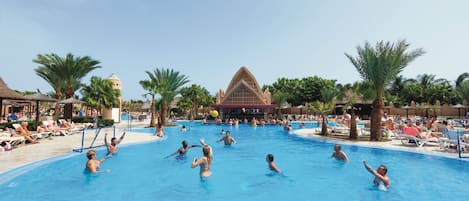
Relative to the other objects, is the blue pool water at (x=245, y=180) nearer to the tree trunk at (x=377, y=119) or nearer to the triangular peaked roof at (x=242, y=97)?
the tree trunk at (x=377, y=119)

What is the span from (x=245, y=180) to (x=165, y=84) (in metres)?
18.9

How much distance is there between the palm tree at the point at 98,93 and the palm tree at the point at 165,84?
461cm

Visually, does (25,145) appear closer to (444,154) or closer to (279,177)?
(279,177)

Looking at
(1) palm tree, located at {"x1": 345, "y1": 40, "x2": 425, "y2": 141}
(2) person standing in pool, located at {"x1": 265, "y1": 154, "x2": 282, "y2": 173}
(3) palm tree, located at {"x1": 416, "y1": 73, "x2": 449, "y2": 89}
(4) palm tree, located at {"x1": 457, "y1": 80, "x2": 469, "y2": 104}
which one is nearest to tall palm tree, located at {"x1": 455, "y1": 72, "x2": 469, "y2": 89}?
(3) palm tree, located at {"x1": 416, "y1": 73, "x2": 449, "y2": 89}

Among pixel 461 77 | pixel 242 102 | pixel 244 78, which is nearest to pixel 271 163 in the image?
pixel 242 102

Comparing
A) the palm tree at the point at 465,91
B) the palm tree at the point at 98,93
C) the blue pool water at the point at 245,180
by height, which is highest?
the palm tree at the point at 465,91

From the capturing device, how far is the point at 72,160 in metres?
8.91

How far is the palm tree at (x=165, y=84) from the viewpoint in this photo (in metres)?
25.0

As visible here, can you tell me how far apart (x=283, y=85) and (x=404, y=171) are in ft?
147

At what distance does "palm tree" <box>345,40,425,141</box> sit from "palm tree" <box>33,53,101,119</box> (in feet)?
72.9

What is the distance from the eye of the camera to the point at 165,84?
25.3m

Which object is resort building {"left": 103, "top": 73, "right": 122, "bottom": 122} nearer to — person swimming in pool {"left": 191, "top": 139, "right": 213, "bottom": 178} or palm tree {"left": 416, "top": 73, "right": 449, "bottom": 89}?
person swimming in pool {"left": 191, "top": 139, "right": 213, "bottom": 178}

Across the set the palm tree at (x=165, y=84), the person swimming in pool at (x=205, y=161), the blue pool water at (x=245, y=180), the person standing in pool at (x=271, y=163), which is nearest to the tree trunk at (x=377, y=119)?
the blue pool water at (x=245, y=180)

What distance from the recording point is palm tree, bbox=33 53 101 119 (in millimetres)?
21938
